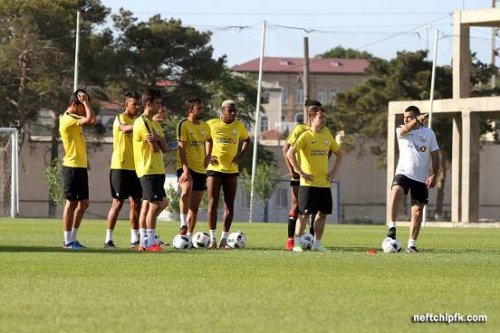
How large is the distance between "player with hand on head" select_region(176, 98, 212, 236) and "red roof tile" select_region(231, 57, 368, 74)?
457ft

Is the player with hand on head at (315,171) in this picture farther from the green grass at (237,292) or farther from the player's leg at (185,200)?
the green grass at (237,292)

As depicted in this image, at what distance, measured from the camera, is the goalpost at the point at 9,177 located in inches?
1988

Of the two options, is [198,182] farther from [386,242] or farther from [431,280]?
[431,280]

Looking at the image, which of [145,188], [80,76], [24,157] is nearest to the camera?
[145,188]

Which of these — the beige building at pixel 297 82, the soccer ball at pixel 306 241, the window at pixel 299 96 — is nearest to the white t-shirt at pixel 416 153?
the soccer ball at pixel 306 241

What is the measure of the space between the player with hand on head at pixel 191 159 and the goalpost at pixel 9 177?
95.2ft

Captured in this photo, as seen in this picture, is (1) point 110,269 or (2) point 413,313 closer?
(2) point 413,313

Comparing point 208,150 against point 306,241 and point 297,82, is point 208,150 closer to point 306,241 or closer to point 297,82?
point 306,241

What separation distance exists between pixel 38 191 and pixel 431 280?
72.9 meters

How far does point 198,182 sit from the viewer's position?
21.4 m

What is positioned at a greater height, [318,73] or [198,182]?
[318,73]

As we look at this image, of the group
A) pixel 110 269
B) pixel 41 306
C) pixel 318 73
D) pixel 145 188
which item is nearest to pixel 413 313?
pixel 41 306

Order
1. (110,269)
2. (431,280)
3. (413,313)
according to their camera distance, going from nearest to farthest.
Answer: (413,313) → (431,280) → (110,269)

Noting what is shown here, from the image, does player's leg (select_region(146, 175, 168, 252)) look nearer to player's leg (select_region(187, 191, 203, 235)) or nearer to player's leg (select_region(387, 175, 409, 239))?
player's leg (select_region(187, 191, 203, 235))
